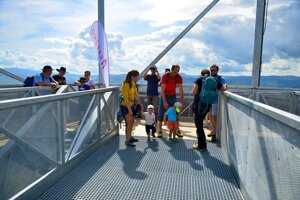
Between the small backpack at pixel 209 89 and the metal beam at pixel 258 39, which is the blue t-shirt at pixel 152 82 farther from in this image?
the metal beam at pixel 258 39

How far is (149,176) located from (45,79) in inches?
129

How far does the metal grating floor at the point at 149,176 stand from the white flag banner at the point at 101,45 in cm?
321

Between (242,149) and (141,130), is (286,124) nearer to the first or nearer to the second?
(242,149)

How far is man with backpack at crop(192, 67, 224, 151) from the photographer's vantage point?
4.85 m

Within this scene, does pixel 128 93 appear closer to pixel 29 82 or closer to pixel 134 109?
pixel 134 109

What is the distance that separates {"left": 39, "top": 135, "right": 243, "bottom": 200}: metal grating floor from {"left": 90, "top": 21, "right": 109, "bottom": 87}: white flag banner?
321 centimetres

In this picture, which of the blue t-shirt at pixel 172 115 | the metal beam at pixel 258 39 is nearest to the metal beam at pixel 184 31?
the metal beam at pixel 258 39

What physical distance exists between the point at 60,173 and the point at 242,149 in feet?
7.88

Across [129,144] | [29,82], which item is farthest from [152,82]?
[29,82]

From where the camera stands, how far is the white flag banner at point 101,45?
7.82 m

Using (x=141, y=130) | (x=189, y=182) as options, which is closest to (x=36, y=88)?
(x=141, y=130)

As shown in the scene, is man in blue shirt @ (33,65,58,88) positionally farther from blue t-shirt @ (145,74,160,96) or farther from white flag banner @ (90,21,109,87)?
blue t-shirt @ (145,74,160,96)

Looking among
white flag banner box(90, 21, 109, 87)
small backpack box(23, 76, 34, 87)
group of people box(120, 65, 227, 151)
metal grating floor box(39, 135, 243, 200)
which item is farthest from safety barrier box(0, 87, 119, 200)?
white flag banner box(90, 21, 109, 87)

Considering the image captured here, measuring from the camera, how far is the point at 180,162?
450cm
